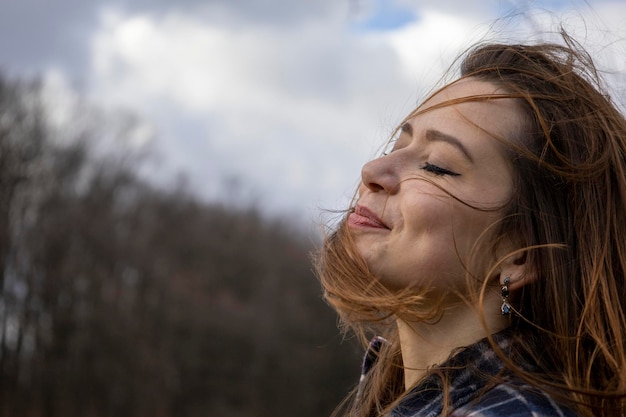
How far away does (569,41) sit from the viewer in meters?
2.30

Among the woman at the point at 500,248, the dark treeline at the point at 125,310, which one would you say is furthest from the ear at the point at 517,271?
the dark treeline at the point at 125,310

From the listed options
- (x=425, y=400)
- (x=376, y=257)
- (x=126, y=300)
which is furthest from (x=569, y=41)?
(x=126, y=300)

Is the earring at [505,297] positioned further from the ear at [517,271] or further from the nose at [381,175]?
the nose at [381,175]

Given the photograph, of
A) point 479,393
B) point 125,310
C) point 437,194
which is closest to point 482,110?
point 437,194

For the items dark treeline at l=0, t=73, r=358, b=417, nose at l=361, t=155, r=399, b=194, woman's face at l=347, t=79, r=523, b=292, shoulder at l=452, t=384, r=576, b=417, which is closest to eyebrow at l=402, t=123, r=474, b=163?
woman's face at l=347, t=79, r=523, b=292

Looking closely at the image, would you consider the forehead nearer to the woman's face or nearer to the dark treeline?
the woman's face

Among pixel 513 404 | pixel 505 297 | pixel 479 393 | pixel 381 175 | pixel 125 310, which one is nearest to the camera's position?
pixel 513 404

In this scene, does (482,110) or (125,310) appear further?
(125,310)

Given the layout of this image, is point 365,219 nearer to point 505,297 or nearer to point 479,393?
point 505,297

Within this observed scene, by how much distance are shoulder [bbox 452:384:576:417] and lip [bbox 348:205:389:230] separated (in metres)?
0.48

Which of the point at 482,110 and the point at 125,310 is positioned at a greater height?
the point at 482,110

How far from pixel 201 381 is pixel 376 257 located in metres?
33.2

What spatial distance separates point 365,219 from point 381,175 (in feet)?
0.38

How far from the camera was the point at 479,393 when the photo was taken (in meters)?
1.80
